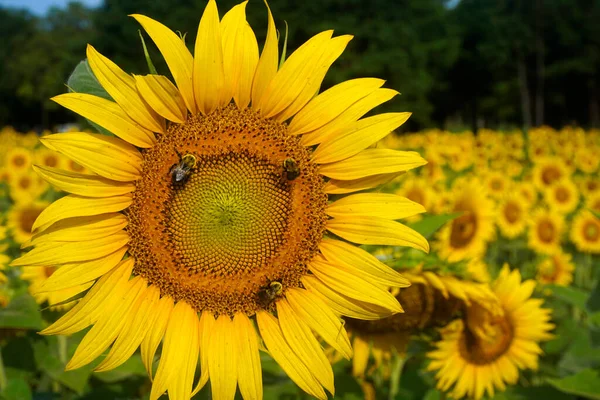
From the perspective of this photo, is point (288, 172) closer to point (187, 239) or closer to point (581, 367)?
point (187, 239)

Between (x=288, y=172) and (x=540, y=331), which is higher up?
(x=288, y=172)

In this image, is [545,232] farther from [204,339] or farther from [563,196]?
[204,339]

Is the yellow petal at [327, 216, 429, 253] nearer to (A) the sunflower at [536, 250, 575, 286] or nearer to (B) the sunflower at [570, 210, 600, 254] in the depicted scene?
(A) the sunflower at [536, 250, 575, 286]

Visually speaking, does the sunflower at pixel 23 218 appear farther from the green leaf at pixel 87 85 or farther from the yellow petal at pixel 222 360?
the yellow petal at pixel 222 360

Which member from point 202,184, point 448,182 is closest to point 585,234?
point 448,182

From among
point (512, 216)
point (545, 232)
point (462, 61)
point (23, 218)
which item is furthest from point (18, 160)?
point (462, 61)

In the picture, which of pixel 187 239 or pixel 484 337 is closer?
pixel 187 239

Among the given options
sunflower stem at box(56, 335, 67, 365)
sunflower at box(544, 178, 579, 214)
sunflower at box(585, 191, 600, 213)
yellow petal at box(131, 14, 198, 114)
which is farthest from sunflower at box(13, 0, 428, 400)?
sunflower at box(544, 178, 579, 214)
